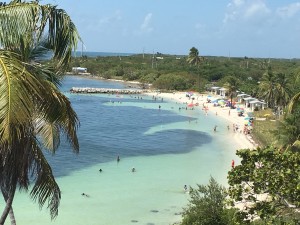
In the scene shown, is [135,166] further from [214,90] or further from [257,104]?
[214,90]

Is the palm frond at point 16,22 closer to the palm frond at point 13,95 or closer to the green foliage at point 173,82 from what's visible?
the palm frond at point 13,95

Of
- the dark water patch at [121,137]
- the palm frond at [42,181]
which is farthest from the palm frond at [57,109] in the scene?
the dark water patch at [121,137]

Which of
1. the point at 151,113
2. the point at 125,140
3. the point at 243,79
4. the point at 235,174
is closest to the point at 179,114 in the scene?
the point at 151,113

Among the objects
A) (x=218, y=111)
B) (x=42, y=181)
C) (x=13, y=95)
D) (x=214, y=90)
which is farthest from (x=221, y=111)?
(x=13, y=95)

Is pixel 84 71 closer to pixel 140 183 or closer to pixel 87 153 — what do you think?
pixel 87 153

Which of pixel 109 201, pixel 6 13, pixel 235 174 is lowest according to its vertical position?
pixel 109 201

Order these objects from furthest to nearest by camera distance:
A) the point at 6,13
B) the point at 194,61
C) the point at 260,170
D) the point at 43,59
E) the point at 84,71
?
the point at 84,71 → the point at 194,61 → the point at 260,170 → the point at 43,59 → the point at 6,13
